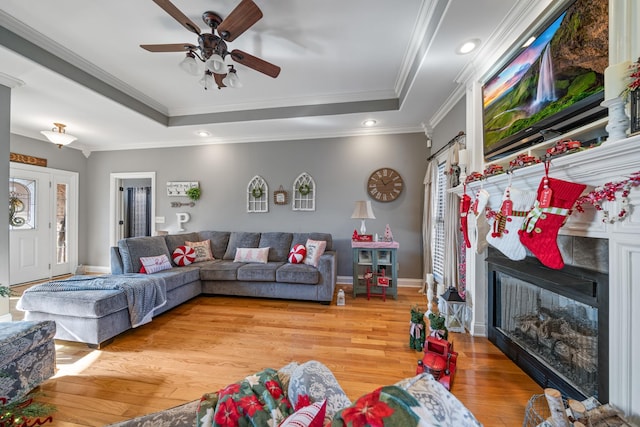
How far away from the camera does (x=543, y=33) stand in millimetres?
1507

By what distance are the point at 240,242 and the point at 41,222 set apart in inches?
145

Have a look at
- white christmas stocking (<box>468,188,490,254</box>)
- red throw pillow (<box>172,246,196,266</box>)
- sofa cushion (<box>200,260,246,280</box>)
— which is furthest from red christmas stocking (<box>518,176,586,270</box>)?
red throw pillow (<box>172,246,196,266</box>)

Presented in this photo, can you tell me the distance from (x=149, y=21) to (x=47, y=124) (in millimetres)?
3283

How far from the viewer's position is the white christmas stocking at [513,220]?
150cm

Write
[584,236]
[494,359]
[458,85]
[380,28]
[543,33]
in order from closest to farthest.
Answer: [584,236]
[543,33]
[494,359]
[380,28]
[458,85]

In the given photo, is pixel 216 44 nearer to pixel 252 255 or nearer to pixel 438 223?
pixel 252 255

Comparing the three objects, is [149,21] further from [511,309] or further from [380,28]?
[511,309]

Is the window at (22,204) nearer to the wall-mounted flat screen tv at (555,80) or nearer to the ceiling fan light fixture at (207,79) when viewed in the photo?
the ceiling fan light fixture at (207,79)

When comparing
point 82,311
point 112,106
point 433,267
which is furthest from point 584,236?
point 112,106

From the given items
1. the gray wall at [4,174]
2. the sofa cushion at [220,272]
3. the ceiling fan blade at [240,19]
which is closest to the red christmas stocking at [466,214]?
the ceiling fan blade at [240,19]

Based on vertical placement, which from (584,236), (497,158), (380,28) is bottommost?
(584,236)

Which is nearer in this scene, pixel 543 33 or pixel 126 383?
pixel 543 33

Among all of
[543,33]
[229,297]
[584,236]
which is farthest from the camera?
[229,297]

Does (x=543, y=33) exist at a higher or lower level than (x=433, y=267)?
higher
